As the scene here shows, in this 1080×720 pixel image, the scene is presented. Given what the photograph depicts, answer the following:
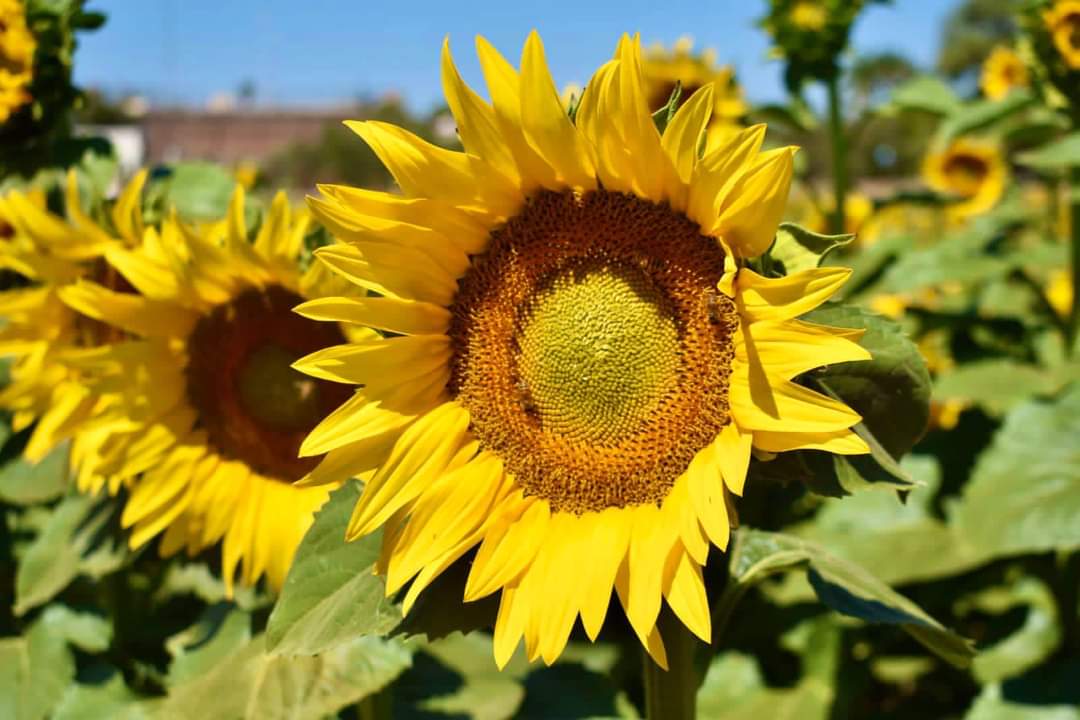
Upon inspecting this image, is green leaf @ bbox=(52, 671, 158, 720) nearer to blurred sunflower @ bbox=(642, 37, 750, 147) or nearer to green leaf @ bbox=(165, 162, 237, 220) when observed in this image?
green leaf @ bbox=(165, 162, 237, 220)

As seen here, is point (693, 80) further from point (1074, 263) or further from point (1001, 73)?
point (1001, 73)

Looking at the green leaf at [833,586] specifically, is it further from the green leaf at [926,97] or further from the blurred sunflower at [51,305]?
the green leaf at [926,97]

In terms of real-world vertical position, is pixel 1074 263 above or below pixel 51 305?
below

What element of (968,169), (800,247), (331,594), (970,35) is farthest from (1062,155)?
(970,35)

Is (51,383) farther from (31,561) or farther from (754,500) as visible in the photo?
(754,500)

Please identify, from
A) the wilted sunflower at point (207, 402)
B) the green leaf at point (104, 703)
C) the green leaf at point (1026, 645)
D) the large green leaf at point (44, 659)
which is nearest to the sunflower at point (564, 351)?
the wilted sunflower at point (207, 402)

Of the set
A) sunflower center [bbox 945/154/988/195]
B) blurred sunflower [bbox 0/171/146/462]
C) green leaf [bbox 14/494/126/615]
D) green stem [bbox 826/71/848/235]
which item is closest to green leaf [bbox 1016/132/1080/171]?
green stem [bbox 826/71/848/235]
